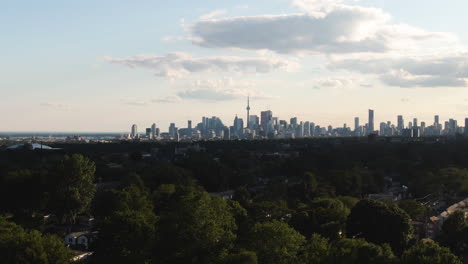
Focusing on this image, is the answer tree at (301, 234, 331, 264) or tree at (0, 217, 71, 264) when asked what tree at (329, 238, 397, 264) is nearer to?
tree at (301, 234, 331, 264)

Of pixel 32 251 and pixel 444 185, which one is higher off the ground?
pixel 32 251

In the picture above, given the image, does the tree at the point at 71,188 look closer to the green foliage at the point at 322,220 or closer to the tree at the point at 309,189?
the green foliage at the point at 322,220

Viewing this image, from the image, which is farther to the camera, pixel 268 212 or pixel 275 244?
pixel 268 212

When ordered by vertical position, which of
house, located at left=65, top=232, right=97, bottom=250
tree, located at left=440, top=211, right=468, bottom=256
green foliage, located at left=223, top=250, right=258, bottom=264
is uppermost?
green foliage, located at left=223, top=250, right=258, bottom=264

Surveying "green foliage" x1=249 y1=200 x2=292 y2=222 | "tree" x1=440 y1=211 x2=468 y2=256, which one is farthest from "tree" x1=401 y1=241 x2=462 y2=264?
"green foliage" x1=249 y1=200 x2=292 y2=222

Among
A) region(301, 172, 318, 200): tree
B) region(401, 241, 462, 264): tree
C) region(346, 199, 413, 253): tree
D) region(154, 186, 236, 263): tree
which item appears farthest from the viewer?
region(301, 172, 318, 200): tree

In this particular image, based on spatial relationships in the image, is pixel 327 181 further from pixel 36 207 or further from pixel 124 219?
pixel 124 219

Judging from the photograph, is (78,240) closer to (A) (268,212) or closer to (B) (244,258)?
(A) (268,212)

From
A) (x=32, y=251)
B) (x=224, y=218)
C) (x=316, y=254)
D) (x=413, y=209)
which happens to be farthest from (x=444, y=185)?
(x=32, y=251)
